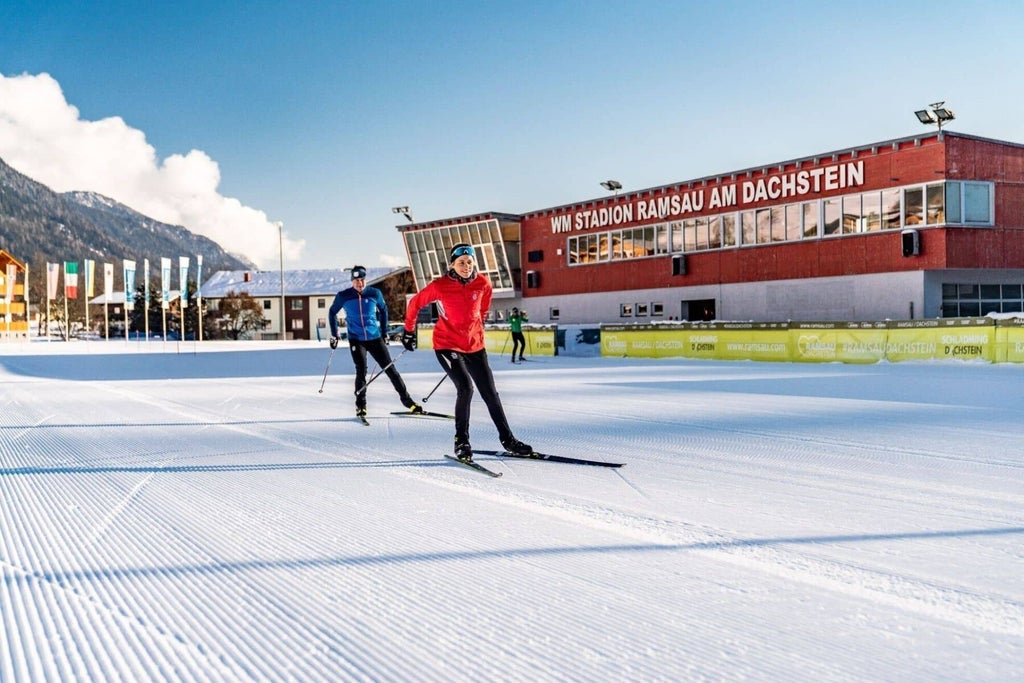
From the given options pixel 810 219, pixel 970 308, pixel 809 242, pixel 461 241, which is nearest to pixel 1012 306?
pixel 970 308

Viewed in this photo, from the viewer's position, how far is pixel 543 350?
29.6m

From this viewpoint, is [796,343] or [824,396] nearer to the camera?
[824,396]

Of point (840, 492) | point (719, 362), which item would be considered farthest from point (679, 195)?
point (840, 492)

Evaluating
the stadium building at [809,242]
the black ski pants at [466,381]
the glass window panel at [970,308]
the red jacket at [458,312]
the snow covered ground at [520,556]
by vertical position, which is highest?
the stadium building at [809,242]

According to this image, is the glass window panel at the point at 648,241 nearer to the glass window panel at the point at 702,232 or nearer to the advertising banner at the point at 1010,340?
the glass window panel at the point at 702,232

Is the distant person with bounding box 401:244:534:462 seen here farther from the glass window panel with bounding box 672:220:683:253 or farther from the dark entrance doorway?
the glass window panel with bounding box 672:220:683:253

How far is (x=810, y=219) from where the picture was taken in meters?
30.5

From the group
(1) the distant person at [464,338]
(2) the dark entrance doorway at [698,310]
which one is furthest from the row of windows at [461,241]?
(1) the distant person at [464,338]

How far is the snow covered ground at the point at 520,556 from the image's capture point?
2.63 metres

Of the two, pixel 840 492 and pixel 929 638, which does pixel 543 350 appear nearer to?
pixel 840 492

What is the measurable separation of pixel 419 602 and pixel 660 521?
1.71 m

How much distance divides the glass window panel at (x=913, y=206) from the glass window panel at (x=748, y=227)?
247 inches

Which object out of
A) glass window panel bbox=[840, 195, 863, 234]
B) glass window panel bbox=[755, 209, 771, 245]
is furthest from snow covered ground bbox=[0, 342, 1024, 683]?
glass window panel bbox=[755, 209, 771, 245]

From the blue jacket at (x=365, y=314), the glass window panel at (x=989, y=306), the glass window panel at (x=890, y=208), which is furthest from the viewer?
the glass window panel at (x=989, y=306)
